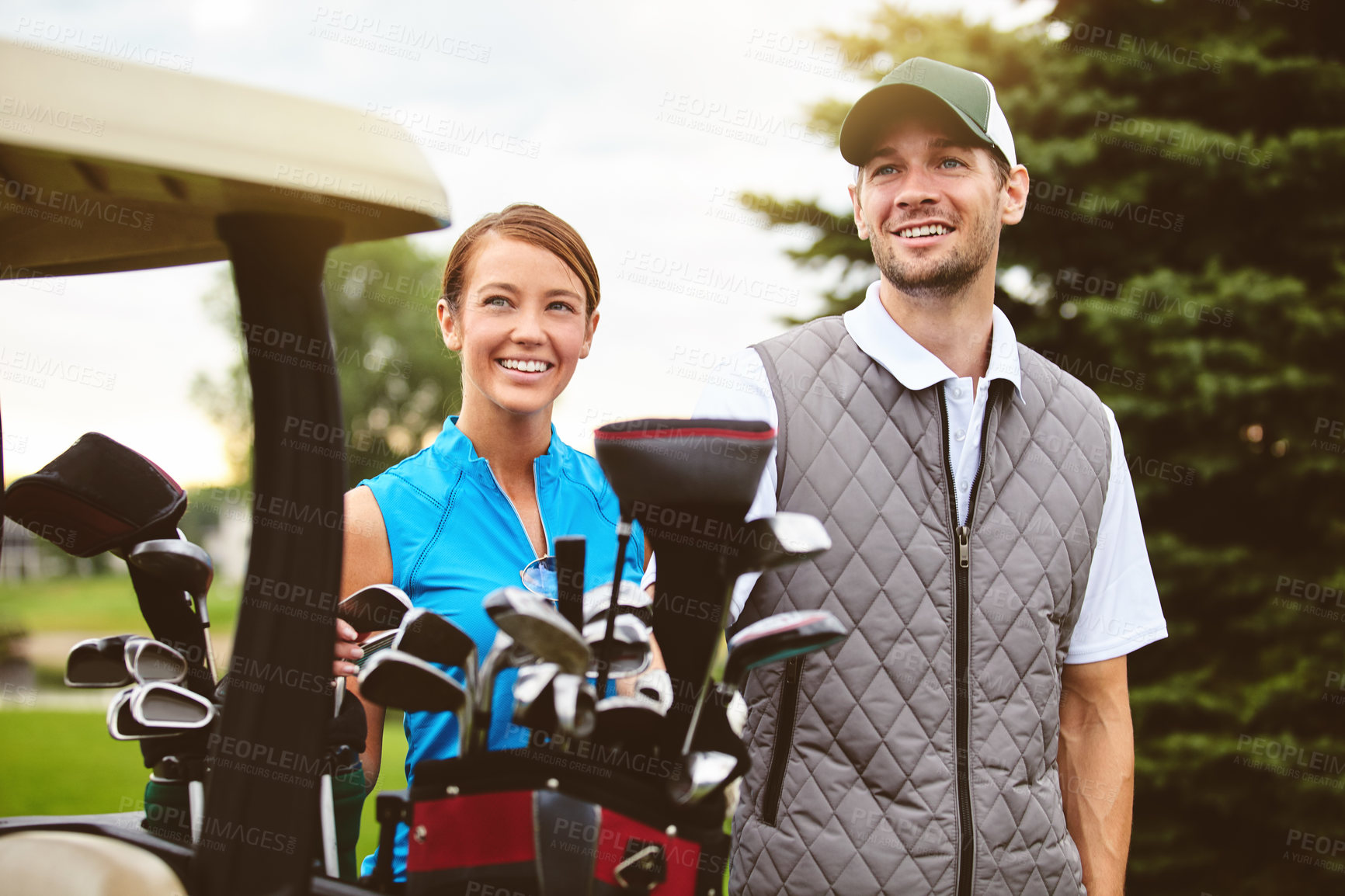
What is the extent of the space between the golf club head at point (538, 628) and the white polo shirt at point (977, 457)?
0.50m

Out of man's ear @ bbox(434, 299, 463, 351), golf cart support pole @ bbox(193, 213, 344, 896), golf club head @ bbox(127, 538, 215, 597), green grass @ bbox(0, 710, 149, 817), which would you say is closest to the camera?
golf cart support pole @ bbox(193, 213, 344, 896)

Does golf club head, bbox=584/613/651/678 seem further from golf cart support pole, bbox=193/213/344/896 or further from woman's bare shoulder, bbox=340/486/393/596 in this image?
woman's bare shoulder, bbox=340/486/393/596

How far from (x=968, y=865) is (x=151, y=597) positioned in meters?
1.53

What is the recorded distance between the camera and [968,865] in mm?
1847

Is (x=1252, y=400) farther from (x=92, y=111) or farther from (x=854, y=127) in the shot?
(x=92, y=111)

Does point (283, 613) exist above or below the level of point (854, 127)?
below

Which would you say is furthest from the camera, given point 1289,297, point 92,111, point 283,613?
point 1289,297

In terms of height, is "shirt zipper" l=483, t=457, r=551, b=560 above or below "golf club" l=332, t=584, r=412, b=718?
above

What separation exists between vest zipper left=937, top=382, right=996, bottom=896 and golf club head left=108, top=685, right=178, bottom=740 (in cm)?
Answer: 132

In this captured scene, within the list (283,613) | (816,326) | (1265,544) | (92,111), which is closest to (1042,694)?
(816,326)

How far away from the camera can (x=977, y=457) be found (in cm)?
202

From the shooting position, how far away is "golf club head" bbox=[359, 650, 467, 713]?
1340 millimetres

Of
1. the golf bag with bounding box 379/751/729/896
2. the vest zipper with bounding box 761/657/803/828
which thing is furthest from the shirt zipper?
the golf bag with bounding box 379/751/729/896

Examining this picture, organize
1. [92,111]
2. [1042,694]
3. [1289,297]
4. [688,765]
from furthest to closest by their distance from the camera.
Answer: [1289,297] < [1042,694] < [688,765] < [92,111]
